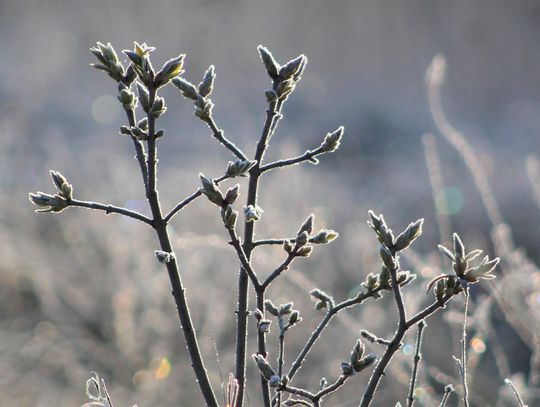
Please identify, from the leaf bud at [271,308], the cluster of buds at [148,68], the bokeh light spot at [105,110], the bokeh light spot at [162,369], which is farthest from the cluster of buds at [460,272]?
the bokeh light spot at [105,110]

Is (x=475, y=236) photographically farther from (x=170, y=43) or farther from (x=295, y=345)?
(x=170, y=43)

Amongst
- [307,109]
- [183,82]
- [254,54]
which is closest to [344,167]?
[307,109]

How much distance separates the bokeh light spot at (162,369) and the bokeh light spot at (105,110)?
681 cm

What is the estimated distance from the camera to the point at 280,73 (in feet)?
2.46

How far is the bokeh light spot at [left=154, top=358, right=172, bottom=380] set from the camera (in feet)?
7.82

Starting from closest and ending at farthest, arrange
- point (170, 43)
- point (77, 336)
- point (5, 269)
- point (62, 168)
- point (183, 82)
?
point (183, 82)
point (77, 336)
point (5, 269)
point (62, 168)
point (170, 43)

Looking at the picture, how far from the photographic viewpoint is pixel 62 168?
208 inches

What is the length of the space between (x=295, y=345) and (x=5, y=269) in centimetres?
147

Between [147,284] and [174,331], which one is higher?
[147,284]

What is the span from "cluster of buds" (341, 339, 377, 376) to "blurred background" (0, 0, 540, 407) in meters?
0.13

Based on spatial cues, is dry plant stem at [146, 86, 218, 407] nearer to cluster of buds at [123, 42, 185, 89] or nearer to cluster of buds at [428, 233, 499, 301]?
cluster of buds at [123, 42, 185, 89]

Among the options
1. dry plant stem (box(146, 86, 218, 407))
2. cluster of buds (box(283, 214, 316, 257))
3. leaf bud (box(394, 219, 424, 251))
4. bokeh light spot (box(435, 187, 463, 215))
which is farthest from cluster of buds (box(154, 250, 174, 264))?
bokeh light spot (box(435, 187, 463, 215))

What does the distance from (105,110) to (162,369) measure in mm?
7433

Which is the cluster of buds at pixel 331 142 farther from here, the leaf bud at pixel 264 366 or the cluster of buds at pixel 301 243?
the leaf bud at pixel 264 366
